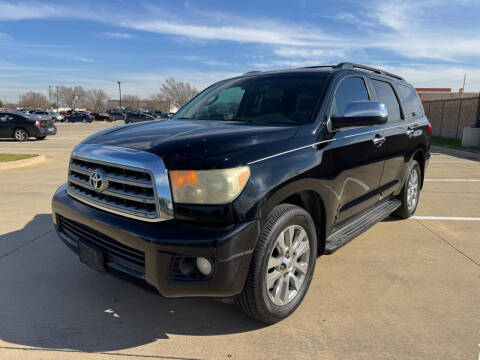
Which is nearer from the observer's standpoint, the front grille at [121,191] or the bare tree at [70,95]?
the front grille at [121,191]

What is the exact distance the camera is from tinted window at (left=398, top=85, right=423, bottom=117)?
4805 mm

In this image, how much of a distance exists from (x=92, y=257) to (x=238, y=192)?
1.16m

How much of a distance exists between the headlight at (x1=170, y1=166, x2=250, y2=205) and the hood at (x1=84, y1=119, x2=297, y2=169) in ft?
0.16

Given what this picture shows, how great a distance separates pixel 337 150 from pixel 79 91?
14545 cm

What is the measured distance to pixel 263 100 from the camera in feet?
11.4

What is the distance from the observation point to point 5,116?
16703 mm

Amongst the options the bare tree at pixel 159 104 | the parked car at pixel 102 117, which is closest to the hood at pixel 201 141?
the parked car at pixel 102 117

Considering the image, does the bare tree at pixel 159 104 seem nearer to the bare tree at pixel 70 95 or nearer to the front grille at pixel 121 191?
the bare tree at pixel 70 95

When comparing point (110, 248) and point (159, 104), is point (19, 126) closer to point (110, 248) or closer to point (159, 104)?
point (110, 248)

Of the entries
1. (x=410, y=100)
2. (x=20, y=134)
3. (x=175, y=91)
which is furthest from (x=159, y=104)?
(x=410, y=100)

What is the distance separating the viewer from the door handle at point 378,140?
365 cm

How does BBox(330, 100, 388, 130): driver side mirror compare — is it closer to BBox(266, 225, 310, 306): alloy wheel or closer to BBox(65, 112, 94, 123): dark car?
BBox(266, 225, 310, 306): alloy wheel

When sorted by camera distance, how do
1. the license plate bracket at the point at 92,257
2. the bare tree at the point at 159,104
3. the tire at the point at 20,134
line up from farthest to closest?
the bare tree at the point at 159,104, the tire at the point at 20,134, the license plate bracket at the point at 92,257

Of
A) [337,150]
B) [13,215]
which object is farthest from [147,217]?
[13,215]
